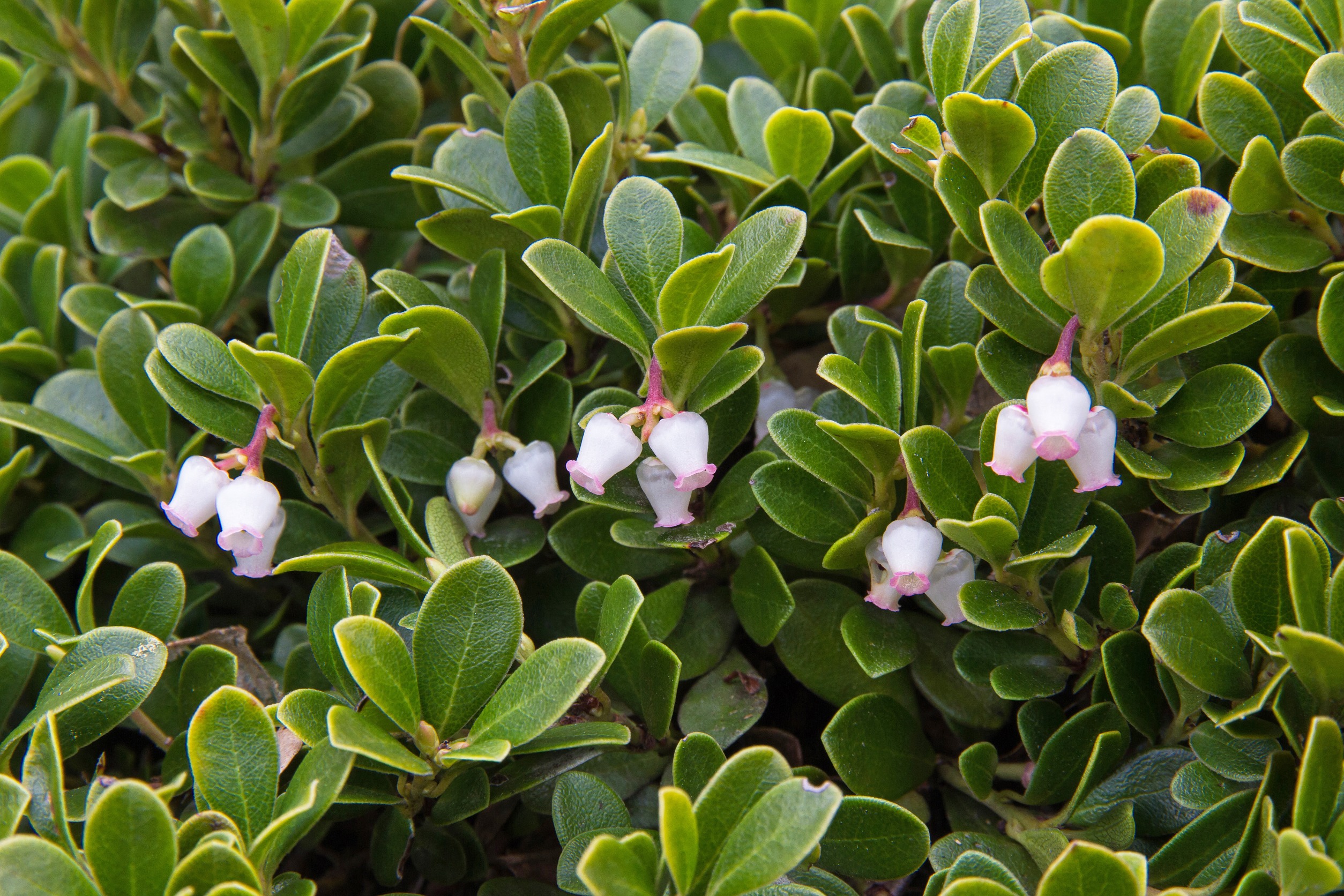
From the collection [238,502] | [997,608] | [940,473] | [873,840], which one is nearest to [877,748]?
[873,840]

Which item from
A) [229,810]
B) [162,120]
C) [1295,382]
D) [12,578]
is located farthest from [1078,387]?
[162,120]

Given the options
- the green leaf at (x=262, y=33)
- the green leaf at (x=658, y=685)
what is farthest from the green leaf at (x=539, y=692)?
the green leaf at (x=262, y=33)

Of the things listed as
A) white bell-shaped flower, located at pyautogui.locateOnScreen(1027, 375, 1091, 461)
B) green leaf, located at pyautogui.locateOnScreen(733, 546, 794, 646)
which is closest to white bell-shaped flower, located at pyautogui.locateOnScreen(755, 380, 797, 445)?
green leaf, located at pyautogui.locateOnScreen(733, 546, 794, 646)

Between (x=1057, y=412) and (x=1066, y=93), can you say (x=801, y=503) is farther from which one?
(x=1066, y=93)

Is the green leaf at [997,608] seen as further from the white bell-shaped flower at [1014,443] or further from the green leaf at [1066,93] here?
the green leaf at [1066,93]

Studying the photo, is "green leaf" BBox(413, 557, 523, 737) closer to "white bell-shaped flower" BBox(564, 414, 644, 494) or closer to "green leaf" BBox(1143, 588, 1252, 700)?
"white bell-shaped flower" BBox(564, 414, 644, 494)

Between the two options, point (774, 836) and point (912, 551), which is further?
point (912, 551)

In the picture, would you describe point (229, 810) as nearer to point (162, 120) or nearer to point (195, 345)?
point (195, 345)
